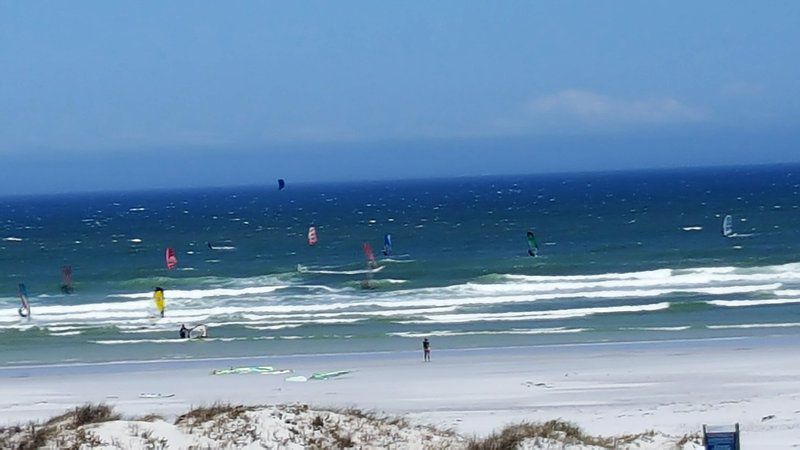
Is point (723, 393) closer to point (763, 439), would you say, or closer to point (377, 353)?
point (763, 439)

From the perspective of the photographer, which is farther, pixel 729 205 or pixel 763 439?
pixel 729 205

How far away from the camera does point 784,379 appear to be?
23.2 metres

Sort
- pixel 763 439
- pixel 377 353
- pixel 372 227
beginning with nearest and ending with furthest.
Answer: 1. pixel 763 439
2. pixel 377 353
3. pixel 372 227

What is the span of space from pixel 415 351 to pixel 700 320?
8.96 metres

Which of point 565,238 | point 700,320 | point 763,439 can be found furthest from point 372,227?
point 763,439

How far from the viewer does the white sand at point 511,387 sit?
19.5 metres

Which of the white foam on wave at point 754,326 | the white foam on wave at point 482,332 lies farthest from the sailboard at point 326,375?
the white foam on wave at point 754,326

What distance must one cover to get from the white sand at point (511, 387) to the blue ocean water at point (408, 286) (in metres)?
2.41

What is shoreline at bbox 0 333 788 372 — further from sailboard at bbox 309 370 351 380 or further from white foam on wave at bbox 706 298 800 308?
white foam on wave at bbox 706 298 800 308

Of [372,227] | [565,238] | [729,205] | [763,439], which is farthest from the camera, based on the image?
[729,205]

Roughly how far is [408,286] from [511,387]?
71.9 ft

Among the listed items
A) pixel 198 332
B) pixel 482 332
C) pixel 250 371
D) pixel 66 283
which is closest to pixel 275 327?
pixel 198 332

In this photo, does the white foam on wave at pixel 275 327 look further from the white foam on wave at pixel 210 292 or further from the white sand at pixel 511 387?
the white foam on wave at pixel 210 292

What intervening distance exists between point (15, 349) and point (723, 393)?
61.7ft
